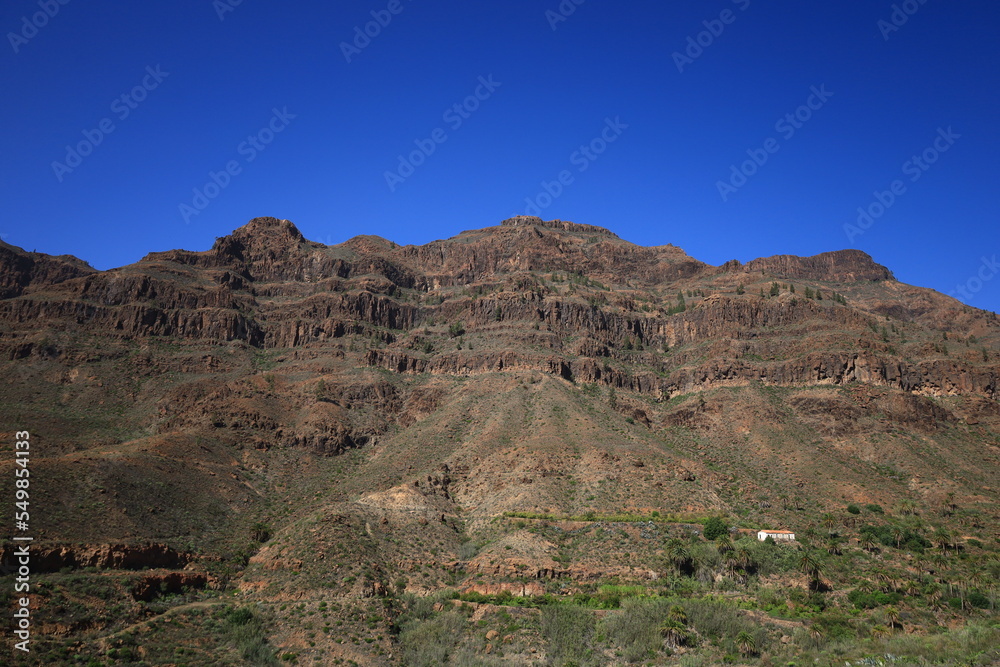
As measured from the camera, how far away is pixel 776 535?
234 feet

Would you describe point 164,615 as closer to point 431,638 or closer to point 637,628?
point 431,638

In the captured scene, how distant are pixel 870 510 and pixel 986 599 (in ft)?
75.0

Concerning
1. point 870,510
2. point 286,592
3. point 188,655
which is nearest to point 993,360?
point 870,510

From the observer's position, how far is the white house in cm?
7044

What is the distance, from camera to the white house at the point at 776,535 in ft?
231

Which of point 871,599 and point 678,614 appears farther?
point 871,599

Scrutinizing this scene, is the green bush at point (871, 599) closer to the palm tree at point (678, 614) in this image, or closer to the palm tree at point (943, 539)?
the palm tree at point (943, 539)

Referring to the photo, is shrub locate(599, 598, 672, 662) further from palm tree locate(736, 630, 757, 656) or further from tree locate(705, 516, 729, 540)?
tree locate(705, 516, 729, 540)

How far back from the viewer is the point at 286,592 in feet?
201

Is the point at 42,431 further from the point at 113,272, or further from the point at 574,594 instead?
the point at 574,594

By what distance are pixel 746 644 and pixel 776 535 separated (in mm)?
24028

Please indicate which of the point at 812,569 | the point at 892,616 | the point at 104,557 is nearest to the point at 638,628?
the point at 892,616

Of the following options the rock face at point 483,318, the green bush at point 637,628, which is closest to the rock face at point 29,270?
the rock face at point 483,318

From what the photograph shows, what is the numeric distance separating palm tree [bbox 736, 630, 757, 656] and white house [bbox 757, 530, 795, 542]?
21077 mm
